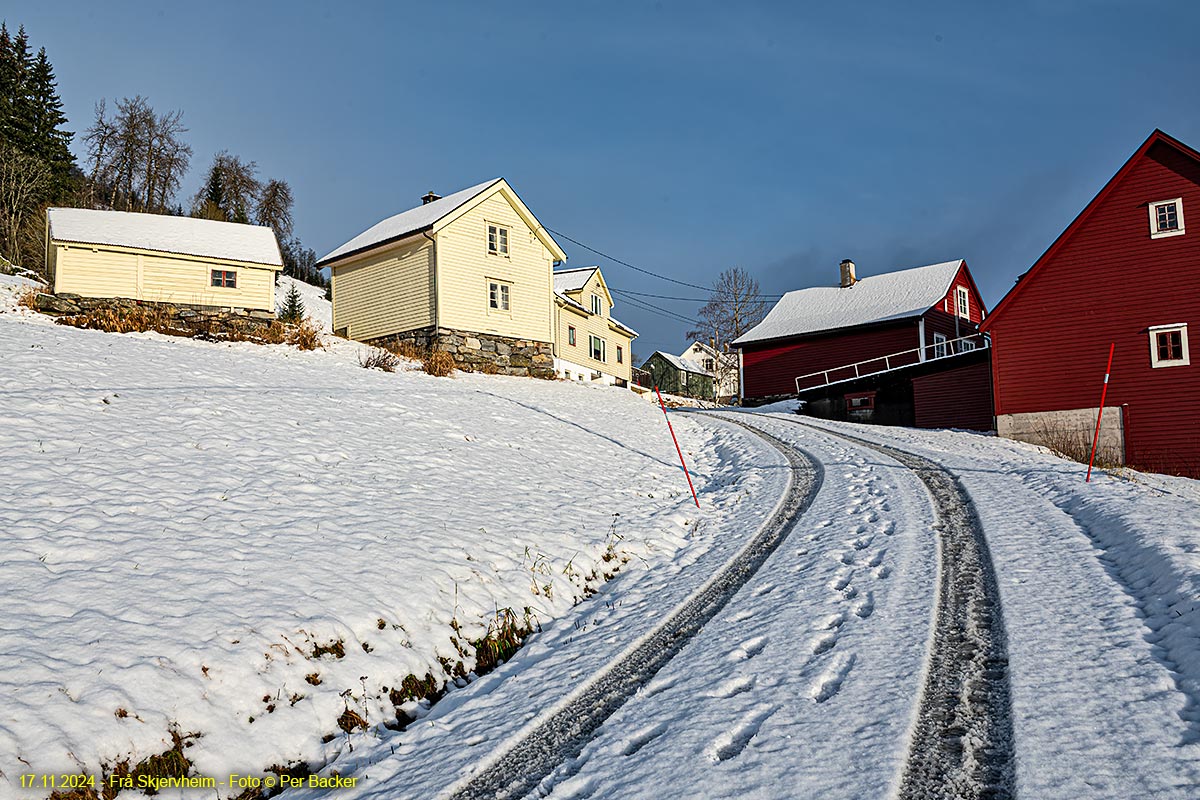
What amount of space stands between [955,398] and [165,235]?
116 ft

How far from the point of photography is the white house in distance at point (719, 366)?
Answer: 59000 millimetres

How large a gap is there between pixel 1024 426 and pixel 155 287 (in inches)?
1381

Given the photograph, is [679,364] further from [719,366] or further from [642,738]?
[642,738]

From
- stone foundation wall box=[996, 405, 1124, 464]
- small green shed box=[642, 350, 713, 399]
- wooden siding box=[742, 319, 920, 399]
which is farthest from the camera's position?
small green shed box=[642, 350, 713, 399]

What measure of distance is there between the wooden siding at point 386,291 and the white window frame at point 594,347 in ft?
55.3

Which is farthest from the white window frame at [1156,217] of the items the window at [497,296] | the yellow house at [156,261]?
the yellow house at [156,261]

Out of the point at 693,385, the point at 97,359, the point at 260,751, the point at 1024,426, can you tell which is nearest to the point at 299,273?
the point at 693,385

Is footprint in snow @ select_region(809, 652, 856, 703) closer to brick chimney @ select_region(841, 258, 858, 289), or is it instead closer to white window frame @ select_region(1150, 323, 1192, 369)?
white window frame @ select_region(1150, 323, 1192, 369)

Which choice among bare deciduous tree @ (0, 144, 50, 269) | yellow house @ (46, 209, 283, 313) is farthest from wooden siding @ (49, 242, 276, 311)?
bare deciduous tree @ (0, 144, 50, 269)

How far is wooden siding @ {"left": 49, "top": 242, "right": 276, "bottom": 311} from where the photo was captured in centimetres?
2766

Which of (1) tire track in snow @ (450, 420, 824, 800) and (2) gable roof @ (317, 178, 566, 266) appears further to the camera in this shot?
(2) gable roof @ (317, 178, 566, 266)

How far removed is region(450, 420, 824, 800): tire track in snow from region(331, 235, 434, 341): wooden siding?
2238 centimetres

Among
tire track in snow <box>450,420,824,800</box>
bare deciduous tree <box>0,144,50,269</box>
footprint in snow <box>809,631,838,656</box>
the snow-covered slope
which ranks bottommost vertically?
tire track in snow <box>450,420,824,800</box>

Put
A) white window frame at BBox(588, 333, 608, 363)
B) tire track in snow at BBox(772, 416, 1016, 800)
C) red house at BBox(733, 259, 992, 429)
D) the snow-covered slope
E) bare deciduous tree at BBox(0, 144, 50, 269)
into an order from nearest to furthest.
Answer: tire track in snow at BBox(772, 416, 1016, 800) < the snow-covered slope < red house at BBox(733, 259, 992, 429) < bare deciduous tree at BBox(0, 144, 50, 269) < white window frame at BBox(588, 333, 608, 363)
